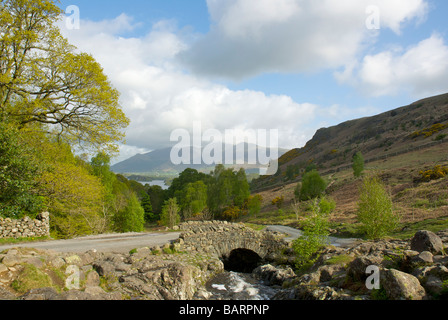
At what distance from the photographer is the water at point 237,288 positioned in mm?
14391

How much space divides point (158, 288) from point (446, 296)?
32.1ft

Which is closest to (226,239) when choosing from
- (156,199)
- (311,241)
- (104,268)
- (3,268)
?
(311,241)

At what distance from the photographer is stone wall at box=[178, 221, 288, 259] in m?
19.5

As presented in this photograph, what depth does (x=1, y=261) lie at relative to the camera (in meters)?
8.50

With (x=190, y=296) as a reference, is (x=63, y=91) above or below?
above

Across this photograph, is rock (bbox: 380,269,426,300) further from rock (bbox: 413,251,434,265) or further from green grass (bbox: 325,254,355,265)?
green grass (bbox: 325,254,355,265)

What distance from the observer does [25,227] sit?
1736 cm

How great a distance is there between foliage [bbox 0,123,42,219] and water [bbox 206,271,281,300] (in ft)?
39.1

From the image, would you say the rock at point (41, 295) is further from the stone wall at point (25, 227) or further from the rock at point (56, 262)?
the stone wall at point (25, 227)

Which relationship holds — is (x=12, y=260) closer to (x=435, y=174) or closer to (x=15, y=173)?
(x=15, y=173)

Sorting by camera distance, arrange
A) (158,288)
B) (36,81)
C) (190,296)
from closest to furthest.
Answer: (158,288)
(190,296)
(36,81)
